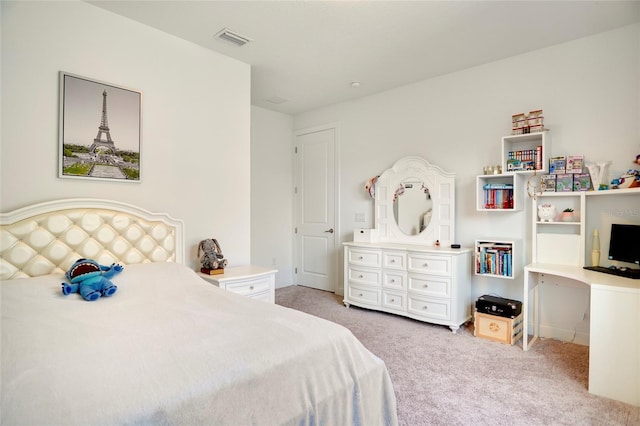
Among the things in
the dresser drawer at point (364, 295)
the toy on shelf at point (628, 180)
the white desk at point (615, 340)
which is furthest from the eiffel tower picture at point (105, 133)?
the toy on shelf at point (628, 180)

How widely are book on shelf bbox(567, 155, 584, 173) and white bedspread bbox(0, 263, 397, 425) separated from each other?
2631mm

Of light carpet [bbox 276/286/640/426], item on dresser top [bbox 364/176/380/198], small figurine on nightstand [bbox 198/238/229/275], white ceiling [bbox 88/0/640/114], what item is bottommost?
light carpet [bbox 276/286/640/426]

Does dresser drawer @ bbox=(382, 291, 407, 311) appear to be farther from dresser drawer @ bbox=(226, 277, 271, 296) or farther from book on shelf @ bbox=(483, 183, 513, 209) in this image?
dresser drawer @ bbox=(226, 277, 271, 296)

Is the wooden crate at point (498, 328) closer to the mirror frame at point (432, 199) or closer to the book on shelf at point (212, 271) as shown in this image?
the mirror frame at point (432, 199)

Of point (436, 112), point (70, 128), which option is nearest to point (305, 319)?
point (70, 128)

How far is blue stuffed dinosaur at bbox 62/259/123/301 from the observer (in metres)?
1.89

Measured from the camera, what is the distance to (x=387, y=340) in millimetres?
3154

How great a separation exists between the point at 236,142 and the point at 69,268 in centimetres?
185

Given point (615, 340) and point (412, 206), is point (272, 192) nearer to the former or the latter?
point (412, 206)

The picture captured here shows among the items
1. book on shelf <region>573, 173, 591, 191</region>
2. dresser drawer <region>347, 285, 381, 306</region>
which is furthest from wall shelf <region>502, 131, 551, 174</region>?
dresser drawer <region>347, 285, 381, 306</region>

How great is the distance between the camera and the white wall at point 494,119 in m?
2.90

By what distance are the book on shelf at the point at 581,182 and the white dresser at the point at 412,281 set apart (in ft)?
3.65

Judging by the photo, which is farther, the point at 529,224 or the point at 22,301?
the point at 529,224

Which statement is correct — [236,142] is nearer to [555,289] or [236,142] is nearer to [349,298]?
[349,298]
